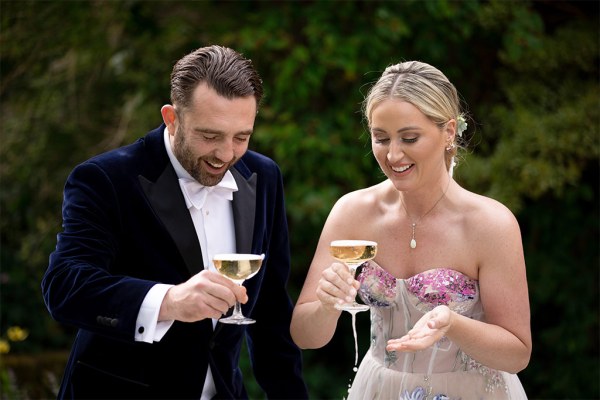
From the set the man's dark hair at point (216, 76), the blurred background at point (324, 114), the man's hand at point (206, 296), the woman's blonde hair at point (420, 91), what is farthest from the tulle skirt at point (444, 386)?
the blurred background at point (324, 114)

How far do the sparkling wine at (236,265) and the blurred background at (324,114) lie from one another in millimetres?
3399

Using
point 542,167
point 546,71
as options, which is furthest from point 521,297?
point 546,71

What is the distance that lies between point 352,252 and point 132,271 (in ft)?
2.64

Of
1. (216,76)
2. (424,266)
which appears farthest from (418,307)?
(216,76)

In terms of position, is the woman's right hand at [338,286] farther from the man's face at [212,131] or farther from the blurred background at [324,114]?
the blurred background at [324,114]

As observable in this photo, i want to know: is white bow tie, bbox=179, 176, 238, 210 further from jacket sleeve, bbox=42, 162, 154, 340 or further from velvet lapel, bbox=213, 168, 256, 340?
jacket sleeve, bbox=42, 162, 154, 340

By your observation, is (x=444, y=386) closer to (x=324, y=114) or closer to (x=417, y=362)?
(x=417, y=362)

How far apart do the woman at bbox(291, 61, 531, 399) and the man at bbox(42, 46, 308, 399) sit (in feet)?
1.11

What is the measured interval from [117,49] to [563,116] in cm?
371

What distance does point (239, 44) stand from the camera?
6883mm

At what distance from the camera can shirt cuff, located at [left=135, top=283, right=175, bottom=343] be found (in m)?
2.91

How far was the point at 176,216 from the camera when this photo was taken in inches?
124

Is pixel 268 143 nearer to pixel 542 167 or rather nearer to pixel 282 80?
pixel 282 80

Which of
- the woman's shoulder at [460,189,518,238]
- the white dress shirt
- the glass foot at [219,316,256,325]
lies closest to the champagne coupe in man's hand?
the glass foot at [219,316,256,325]
